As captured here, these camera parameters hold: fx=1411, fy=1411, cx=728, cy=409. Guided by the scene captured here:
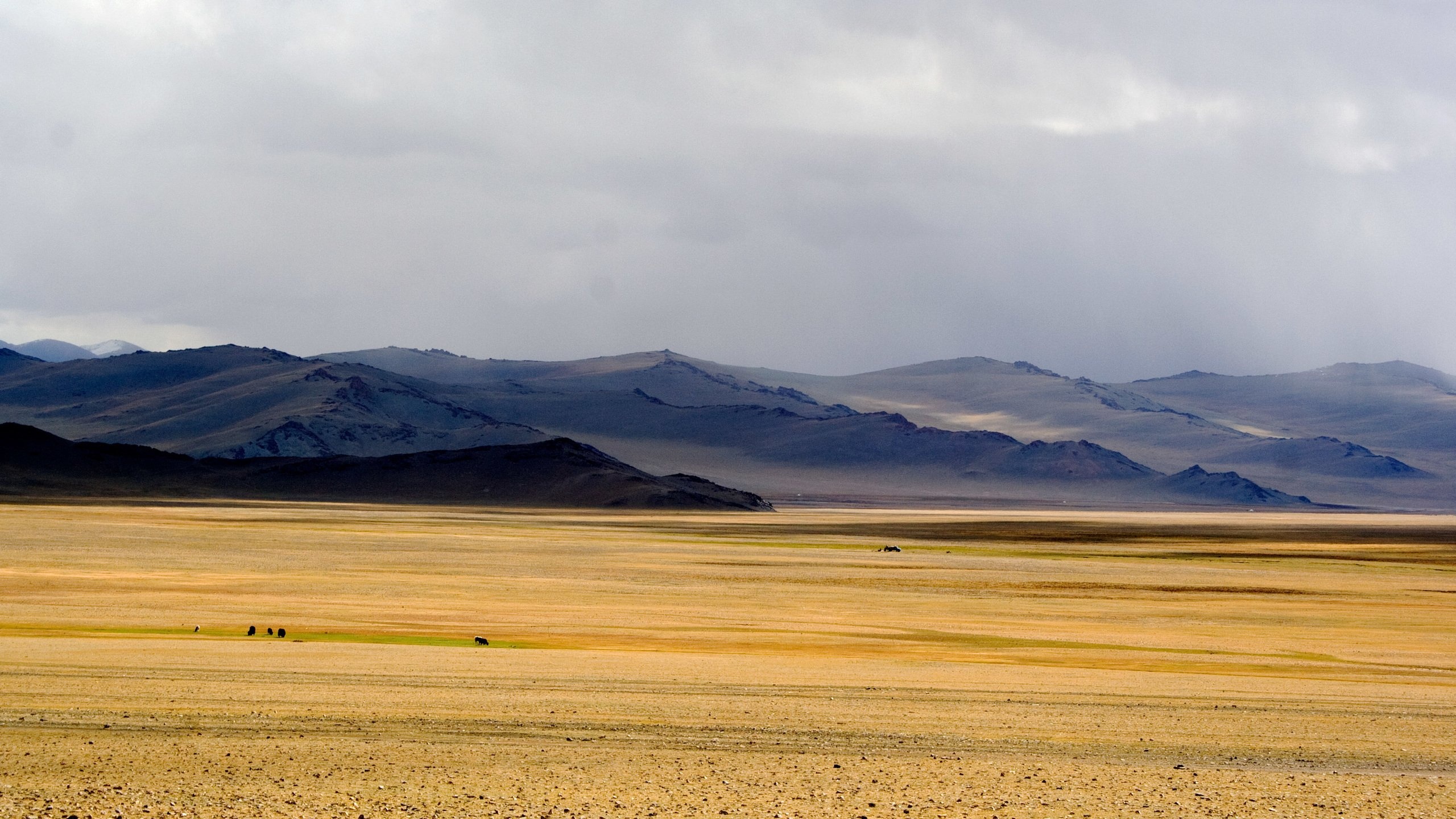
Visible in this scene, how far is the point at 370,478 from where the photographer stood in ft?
514

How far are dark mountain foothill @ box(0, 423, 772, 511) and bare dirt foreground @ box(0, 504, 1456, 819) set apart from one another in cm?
9218

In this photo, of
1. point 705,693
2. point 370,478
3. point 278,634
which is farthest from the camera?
point 370,478

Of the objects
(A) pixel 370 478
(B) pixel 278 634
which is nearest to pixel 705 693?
(B) pixel 278 634

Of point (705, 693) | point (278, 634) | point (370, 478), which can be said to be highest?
point (370, 478)

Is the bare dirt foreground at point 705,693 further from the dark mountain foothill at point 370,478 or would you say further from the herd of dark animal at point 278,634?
the dark mountain foothill at point 370,478

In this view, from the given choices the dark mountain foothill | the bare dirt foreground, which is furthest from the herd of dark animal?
the dark mountain foothill

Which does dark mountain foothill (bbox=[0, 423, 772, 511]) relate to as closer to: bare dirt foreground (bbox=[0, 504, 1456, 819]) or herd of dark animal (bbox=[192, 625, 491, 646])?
bare dirt foreground (bbox=[0, 504, 1456, 819])

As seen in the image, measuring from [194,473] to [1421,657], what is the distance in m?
139

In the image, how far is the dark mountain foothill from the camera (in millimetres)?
136875

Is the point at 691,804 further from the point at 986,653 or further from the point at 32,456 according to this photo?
the point at 32,456

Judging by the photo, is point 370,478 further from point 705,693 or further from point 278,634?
point 705,693

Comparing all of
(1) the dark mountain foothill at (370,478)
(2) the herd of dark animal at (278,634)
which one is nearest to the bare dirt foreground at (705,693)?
(2) the herd of dark animal at (278,634)

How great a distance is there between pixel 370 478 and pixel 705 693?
143 metres

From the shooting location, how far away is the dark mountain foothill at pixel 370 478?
449 ft
